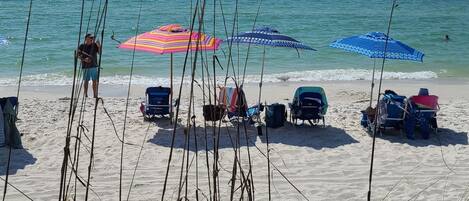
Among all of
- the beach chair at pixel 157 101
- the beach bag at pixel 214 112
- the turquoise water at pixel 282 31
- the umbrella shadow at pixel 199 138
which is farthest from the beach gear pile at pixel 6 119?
the turquoise water at pixel 282 31

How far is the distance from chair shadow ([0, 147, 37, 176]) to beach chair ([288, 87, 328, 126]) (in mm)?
3133

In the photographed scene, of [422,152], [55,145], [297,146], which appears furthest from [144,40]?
[422,152]

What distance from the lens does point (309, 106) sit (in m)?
8.16

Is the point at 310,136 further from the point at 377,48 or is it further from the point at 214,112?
the point at 214,112

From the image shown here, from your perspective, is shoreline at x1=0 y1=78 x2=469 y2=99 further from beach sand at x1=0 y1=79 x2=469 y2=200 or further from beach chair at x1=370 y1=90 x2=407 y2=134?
beach chair at x1=370 y1=90 x2=407 y2=134

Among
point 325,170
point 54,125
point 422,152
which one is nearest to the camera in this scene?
point 325,170

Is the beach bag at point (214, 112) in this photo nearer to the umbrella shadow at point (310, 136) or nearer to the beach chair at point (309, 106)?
the umbrella shadow at point (310, 136)

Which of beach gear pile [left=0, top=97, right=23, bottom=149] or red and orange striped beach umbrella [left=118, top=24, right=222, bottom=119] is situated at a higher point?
red and orange striped beach umbrella [left=118, top=24, right=222, bottom=119]

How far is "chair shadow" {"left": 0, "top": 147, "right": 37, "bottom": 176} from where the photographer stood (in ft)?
21.7

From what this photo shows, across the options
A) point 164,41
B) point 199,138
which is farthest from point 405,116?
point 164,41

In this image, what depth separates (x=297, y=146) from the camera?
7.62 metres

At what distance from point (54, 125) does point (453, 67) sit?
42.5 ft

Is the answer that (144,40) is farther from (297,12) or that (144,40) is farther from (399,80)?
(297,12)

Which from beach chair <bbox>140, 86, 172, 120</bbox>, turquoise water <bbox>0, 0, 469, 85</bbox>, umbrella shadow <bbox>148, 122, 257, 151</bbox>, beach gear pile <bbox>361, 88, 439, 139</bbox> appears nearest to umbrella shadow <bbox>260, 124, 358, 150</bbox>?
umbrella shadow <bbox>148, 122, 257, 151</bbox>
